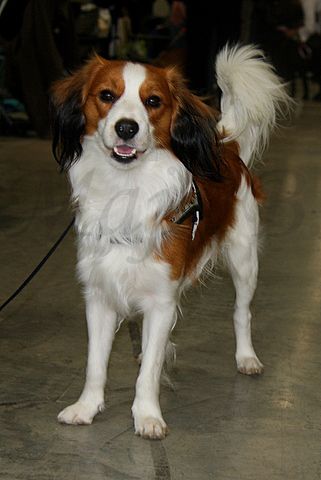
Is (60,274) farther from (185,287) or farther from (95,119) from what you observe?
(95,119)

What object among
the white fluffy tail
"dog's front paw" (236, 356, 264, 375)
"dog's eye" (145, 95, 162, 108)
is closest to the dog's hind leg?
"dog's front paw" (236, 356, 264, 375)

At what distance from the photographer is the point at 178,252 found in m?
3.26

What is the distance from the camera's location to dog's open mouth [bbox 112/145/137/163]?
→ 298 centimetres

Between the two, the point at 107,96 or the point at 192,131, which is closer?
the point at 107,96

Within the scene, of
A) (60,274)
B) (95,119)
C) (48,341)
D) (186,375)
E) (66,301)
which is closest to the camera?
(95,119)

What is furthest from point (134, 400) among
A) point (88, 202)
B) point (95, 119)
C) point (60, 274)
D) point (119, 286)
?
point (60, 274)

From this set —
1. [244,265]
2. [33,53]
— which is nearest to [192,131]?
[244,265]

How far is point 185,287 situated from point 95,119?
0.73 metres

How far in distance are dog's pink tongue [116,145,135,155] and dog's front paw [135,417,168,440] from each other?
2.87ft

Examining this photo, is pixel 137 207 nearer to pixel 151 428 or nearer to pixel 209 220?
pixel 209 220

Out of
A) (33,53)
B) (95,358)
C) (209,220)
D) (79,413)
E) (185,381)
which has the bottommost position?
(33,53)

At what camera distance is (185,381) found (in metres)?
3.67

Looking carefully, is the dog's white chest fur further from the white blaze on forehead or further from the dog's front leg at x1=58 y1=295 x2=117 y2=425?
the white blaze on forehead

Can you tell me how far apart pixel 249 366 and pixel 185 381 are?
0.91 ft
